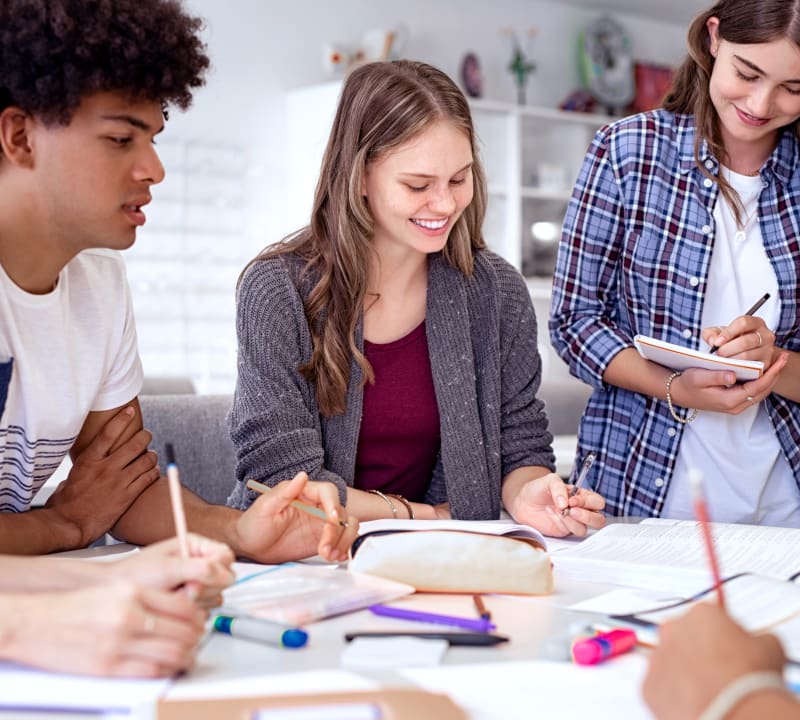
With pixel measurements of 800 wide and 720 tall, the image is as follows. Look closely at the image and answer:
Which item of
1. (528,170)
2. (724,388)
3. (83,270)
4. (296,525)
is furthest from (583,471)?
(528,170)

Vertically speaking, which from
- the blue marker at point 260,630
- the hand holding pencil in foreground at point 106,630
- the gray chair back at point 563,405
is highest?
the hand holding pencil in foreground at point 106,630

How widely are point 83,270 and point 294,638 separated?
73cm

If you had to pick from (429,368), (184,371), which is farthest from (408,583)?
(184,371)

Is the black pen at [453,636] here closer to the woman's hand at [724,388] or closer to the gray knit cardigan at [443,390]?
the gray knit cardigan at [443,390]

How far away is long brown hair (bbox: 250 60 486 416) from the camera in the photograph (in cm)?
166

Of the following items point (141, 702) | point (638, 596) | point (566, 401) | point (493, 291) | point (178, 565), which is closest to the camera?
point (141, 702)

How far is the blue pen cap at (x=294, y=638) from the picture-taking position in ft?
2.97

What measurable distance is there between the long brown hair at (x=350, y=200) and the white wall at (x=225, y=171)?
3595mm

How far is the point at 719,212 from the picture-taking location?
A: 5.86 feet

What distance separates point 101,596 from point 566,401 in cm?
218

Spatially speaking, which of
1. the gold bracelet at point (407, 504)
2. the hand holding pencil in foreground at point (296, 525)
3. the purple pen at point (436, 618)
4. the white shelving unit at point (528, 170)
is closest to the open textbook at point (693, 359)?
the gold bracelet at point (407, 504)

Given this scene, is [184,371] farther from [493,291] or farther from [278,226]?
[493,291]

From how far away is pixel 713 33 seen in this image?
69.4 inches

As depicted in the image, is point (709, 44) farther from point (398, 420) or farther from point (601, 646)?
point (601, 646)
